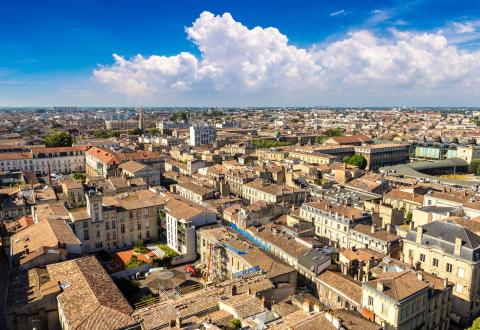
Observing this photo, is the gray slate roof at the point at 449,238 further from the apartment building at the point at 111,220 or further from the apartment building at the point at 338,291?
the apartment building at the point at 111,220

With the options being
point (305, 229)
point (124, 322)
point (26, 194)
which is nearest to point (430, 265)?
point (305, 229)

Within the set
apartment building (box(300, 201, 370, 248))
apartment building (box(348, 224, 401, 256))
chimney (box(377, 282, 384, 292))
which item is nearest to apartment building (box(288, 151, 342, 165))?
apartment building (box(300, 201, 370, 248))

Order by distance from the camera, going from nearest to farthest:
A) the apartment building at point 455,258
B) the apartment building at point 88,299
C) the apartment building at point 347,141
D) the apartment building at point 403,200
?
the apartment building at point 88,299 → the apartment building at point 455,258 → the apartment building at point 403,200 → the apartment building at point 347,141

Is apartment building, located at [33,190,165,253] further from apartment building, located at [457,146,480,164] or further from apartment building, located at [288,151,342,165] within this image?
apartment building, located at [457,146,480,164]

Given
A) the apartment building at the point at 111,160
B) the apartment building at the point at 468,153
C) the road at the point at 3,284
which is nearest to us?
the road at the point at 3,284

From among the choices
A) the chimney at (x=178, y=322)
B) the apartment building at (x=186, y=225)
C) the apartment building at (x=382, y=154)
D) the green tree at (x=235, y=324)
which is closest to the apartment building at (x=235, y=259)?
the apartment building at (x=186, y=225)

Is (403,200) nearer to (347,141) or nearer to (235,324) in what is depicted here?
(235,324)

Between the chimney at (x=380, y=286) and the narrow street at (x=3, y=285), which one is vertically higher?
the chimney at (x=380, y=286)
